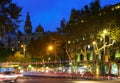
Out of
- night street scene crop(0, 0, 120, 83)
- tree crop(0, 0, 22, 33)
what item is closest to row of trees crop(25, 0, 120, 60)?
night street scene crop(0, 0, 120, 83)

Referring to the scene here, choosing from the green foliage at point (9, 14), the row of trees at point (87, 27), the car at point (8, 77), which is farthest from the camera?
the row of trees at point (87, 27)

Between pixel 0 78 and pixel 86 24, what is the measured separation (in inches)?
1341

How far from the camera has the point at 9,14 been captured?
93.0 ft

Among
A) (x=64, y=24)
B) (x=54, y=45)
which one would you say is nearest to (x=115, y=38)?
(x=64, y=24)

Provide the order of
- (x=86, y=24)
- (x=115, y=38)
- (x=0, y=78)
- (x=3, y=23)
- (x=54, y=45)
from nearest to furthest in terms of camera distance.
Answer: (x=3, y=23) < (x=0, y=78) < (x=115, y=38) < (x=86, y=24) < (x=54, y=45)

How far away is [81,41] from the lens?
7838 cm

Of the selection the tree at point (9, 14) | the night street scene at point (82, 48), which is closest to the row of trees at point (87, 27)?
the night street scene at point (82, 48)

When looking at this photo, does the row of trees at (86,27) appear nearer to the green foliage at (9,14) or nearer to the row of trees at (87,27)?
the row of trees at (87,27)

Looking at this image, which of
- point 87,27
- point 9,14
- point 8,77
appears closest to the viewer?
point 9,14

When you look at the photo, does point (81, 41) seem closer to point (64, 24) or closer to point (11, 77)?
point (64, 24)

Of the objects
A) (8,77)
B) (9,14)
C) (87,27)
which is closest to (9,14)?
(9,14)

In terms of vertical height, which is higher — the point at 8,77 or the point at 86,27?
the point at 86,27

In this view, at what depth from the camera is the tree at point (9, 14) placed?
27672 mm

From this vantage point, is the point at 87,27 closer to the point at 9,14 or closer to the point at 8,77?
the point at 8,77
